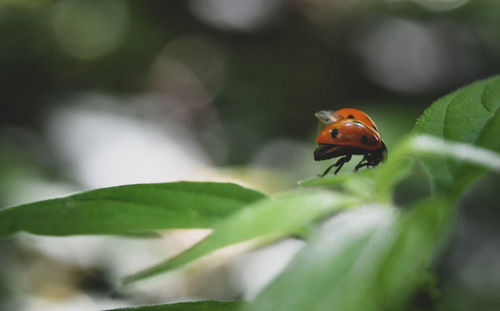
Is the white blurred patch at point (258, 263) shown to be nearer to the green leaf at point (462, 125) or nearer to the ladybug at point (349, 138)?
the ladybug at point (349, 138)

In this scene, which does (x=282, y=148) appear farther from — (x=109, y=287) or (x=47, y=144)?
(x=109, y=287)

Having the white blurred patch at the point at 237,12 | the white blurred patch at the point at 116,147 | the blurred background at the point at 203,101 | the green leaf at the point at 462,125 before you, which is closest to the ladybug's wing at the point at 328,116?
the green leaf at the point at 462,125

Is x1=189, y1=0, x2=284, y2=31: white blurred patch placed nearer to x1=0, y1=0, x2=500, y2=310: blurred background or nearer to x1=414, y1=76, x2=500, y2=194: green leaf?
x1=0, y1=0, x2=500, y2=310: blurred background

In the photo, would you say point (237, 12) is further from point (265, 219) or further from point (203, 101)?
point (265, 219)

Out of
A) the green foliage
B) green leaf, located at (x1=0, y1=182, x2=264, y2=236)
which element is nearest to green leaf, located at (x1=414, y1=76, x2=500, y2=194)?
the green foliage

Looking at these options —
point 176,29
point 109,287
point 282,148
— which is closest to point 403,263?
point 109,287

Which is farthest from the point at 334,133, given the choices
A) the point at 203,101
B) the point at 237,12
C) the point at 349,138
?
the point at 237,12
